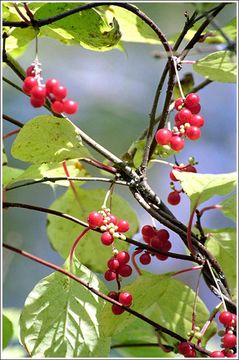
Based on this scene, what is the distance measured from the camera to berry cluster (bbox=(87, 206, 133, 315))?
617mm

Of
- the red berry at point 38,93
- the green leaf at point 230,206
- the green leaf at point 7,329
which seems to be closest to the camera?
the red berry at point 38,93

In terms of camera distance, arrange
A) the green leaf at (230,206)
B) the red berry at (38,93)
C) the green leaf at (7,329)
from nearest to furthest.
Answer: the red berry at (38,93) → the green leaf at (230,206) → the green leaf at (7,329)

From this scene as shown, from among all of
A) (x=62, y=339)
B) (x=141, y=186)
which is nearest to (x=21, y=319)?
(x=62, y=339)

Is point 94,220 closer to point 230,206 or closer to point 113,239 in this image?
point 113,239

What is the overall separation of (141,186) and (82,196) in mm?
234

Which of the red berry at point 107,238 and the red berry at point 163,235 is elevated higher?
the red berry at point 107,238

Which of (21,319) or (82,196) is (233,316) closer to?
(21,319)

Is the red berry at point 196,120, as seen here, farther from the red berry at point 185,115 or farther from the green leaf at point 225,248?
the green leaf at point 225,248

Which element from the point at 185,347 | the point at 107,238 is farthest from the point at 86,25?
the point at 185,347

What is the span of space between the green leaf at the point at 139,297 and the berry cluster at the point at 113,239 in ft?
0.04

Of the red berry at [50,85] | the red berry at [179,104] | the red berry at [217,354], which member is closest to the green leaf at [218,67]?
the red berry at [179,104]

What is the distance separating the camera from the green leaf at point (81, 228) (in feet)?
2.74

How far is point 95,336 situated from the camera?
65 centimetres

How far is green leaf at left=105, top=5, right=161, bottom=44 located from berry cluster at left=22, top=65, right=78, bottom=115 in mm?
160
